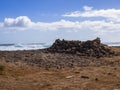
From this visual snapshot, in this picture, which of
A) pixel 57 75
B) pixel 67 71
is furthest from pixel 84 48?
pixel 57 75

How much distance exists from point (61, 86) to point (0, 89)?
104 inches

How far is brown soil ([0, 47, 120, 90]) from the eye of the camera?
13.6 m

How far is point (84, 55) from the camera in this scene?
83.7 feet

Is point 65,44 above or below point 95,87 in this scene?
above

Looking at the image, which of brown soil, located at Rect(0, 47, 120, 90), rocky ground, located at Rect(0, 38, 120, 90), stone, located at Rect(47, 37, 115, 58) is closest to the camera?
brown soil, located at Rect(0, 47, 120, 90)

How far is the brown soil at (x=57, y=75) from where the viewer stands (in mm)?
13555

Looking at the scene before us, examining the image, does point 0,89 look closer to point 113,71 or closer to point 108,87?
point 108,87

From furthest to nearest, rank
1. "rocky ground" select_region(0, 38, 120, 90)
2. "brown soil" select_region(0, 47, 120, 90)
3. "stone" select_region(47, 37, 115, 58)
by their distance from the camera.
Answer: "stone" select_region(47, 37, 115, 58) < "rocky ground" select_region(0, 38, 120, 90) < "brown soil" select_region(0, 47, 120, 90)

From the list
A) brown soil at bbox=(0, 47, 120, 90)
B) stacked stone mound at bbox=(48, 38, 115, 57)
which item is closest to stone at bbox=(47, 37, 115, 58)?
stacked stone mound at bbox=(48, 38, 115, 57)

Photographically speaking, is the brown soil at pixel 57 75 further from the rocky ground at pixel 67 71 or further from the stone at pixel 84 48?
the stone at pixel 84 48

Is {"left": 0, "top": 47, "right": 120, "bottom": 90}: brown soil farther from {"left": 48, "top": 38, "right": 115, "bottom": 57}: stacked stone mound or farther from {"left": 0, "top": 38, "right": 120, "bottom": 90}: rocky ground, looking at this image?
{"left": 48, "top": 38, "right": 115, "bottom": 57}: stacked stone mound

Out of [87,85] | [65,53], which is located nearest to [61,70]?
[87,85]

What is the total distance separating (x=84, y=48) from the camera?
26859 mm

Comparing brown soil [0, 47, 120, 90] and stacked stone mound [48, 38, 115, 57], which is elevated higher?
stacked stone mound [48, 38, 115, 57]
